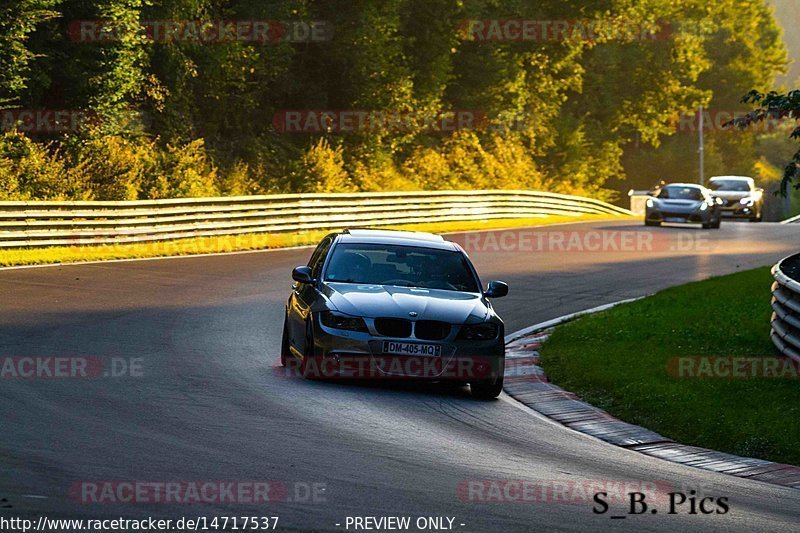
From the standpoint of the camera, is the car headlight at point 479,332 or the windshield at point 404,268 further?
the windshield at point 404,268

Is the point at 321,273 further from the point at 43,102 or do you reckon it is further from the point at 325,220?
the point at 43,102

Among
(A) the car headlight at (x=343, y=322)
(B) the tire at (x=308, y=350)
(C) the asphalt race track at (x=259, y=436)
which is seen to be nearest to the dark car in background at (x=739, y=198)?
(C) the asphalt race track at (x=259, y=436)

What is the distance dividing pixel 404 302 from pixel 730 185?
44.1m

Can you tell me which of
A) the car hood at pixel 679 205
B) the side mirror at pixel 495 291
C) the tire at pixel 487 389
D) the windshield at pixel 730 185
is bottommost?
the windshield at pixel 730 185

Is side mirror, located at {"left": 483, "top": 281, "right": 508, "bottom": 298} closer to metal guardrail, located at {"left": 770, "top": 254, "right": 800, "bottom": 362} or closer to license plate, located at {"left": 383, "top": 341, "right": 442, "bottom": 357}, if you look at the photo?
license plate, located at {"left": 383, "top": 341, "right": 442, "bottom": 357}

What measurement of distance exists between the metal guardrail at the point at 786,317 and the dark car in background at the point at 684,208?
1082 inches

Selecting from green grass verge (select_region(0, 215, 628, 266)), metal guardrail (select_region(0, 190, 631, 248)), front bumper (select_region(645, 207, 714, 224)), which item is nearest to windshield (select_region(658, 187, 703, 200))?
front bumper (select_region(645, 207, 714, 224))

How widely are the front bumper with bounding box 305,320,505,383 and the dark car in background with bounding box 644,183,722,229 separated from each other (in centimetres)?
3072

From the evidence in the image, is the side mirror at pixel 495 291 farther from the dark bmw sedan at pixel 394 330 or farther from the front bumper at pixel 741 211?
the front bumper at pixel 741 211

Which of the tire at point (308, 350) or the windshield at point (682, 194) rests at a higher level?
the tire at point (308, 350)

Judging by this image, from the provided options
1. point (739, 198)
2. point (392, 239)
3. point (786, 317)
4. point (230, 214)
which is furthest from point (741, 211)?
point (392, 239)

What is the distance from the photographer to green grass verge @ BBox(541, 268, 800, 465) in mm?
11523

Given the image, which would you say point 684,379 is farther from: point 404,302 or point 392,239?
point 392,239

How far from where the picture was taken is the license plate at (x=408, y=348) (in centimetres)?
1287
